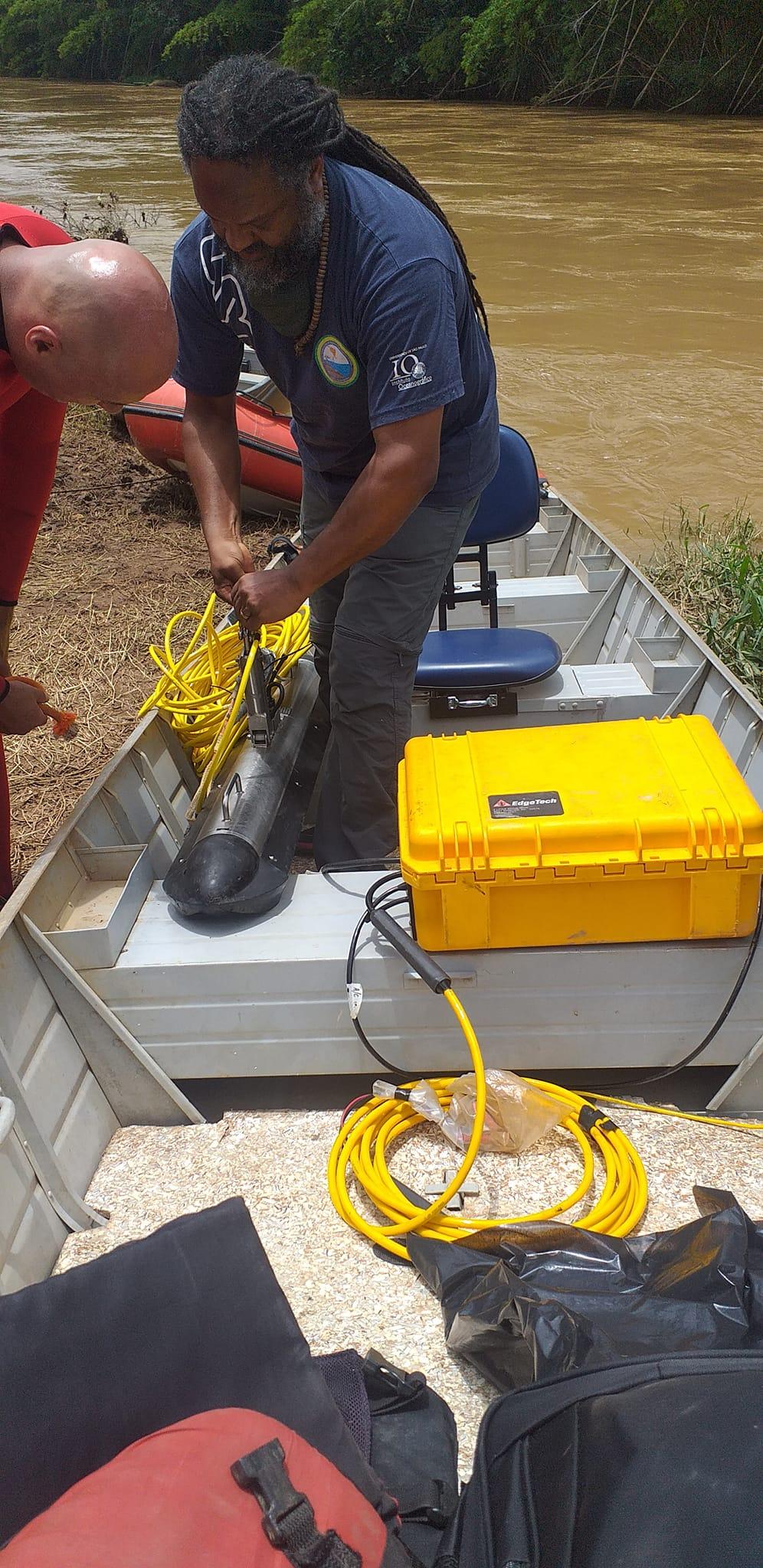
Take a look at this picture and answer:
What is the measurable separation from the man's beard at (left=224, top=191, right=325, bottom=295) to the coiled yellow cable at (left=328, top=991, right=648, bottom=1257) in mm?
1461

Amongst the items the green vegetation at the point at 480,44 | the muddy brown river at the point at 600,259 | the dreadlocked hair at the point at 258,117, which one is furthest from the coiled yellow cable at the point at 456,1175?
the green vegetation at the point at 480,44

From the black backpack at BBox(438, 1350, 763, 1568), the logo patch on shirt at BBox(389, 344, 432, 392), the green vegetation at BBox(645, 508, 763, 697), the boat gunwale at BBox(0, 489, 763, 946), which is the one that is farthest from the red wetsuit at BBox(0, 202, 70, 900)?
the green vegetation at BBox(645, 508, 763, 697)

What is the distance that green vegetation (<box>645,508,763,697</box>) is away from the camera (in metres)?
4.41

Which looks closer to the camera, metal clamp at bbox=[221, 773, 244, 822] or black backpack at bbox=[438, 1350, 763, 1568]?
black backpack at bbox=[438, 1350, 763, 1568]

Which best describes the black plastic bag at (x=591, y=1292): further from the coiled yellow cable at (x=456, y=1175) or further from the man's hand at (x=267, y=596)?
the man's hand at (x=267, y=596)

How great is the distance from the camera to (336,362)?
7.37 feet

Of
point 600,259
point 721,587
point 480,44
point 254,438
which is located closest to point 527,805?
point 721,587

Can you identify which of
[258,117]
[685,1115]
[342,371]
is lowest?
[685,1115]

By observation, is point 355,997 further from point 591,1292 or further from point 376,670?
point 376,670

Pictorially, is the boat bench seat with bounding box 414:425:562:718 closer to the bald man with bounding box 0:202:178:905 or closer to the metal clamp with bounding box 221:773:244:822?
the metal clamp with bounding box 221:773:244:822

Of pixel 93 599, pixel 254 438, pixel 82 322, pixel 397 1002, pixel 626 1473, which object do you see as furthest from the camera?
pixel 254 438

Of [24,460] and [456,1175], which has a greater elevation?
[24,460]

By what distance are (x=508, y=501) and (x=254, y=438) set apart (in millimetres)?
2837

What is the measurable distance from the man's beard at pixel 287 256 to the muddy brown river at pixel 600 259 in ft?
16.9
